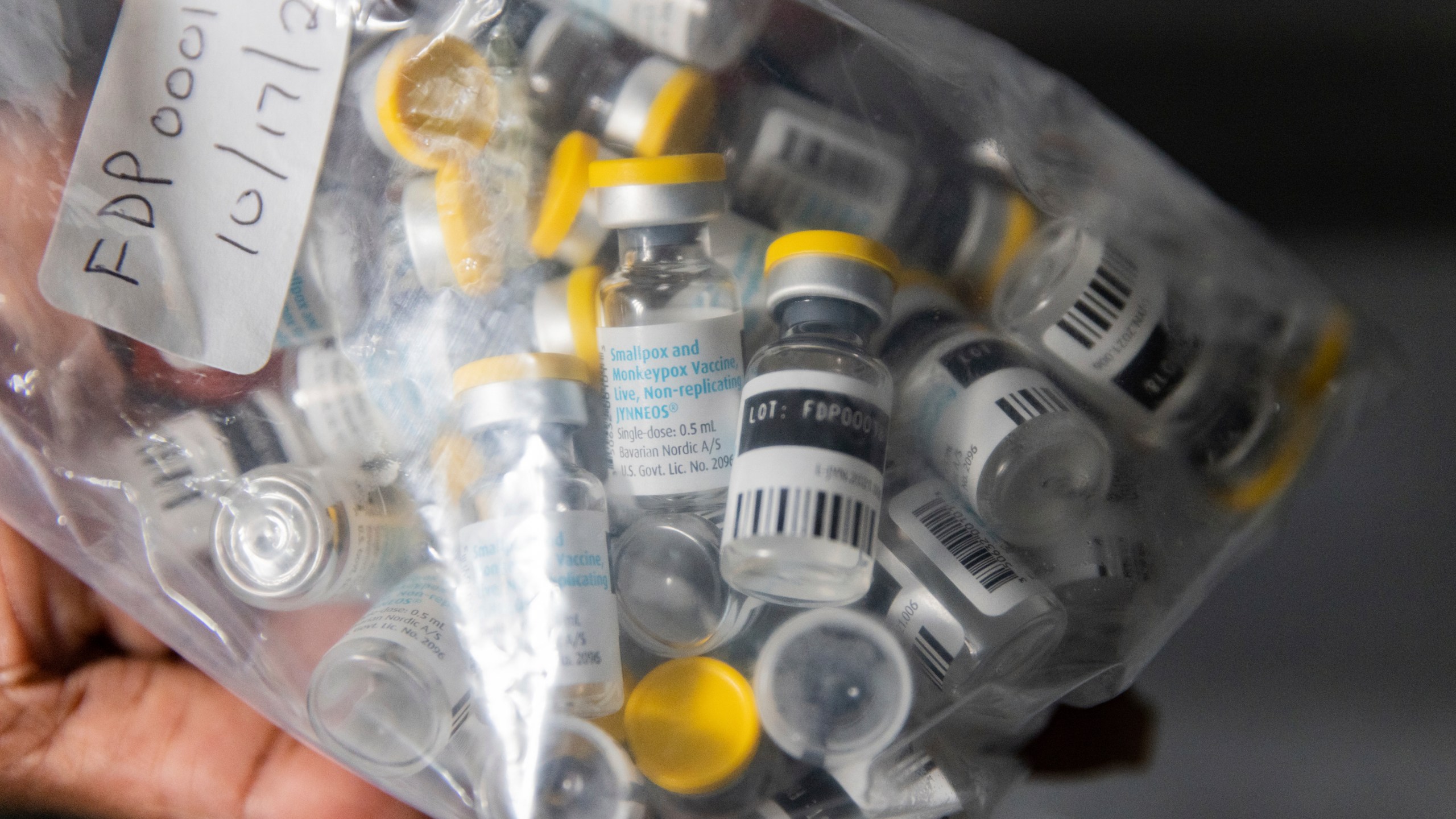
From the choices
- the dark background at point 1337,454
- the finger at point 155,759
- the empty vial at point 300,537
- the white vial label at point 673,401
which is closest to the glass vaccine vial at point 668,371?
the white vial label at point 673,401

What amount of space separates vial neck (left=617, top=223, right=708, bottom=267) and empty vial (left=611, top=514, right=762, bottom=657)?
21 centimetres

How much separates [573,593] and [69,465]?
475 mm

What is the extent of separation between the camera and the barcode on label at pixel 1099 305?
72 cm

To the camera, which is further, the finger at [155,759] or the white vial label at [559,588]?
the finger at [155,759]

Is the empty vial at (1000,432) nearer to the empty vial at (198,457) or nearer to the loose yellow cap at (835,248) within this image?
the loose yellow cap at (835,248)

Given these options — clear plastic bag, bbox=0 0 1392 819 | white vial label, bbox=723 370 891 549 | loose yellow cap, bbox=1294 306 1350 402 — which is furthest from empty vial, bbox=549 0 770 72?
loose yellow cap, bbox=1294 306 1350 402

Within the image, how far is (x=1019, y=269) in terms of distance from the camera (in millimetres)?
798

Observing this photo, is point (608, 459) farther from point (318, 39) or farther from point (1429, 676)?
point (1429, 676)

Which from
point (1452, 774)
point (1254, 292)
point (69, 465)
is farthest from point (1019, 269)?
point (69, 465)

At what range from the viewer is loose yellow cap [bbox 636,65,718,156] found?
767mm

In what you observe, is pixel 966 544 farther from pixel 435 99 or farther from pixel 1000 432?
pixel 435 99

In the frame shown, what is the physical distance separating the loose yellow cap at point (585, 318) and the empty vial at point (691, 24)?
21cm

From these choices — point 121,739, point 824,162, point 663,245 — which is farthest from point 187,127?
point 121,739

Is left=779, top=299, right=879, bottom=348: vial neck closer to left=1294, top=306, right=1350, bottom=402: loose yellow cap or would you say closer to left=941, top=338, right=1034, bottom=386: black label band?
left=941, top=338, right=1034, bottom=386: black label band
